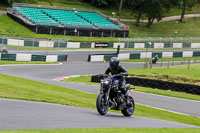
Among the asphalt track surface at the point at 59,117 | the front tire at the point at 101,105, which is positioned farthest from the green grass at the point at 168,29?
the front tire at the point at 101,105

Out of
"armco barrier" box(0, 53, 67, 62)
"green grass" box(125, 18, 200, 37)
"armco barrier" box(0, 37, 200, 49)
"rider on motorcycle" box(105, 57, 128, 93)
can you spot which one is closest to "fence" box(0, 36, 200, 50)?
"armco barrier" box(0, 37, 200, 49)

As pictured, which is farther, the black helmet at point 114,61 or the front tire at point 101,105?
the black helmet at point 114,61

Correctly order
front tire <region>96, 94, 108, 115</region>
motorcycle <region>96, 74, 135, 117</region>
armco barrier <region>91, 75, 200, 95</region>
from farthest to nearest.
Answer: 1. armco barrier <region>91, 75, 200, 95</region>
2. motorcycle <region>96, 74, 135, 117</region>
3. front tire <region>96, 94, 108, 115</region>

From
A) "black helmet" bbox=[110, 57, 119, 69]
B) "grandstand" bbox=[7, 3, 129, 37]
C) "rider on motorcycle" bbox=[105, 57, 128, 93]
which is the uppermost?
"grandstand" bbox=[7, 3, 129, 37]

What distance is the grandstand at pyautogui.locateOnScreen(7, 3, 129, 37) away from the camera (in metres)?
56.3

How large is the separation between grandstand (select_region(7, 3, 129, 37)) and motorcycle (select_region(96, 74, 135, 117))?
1681 inches

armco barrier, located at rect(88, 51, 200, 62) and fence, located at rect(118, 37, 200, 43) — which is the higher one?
fence, located at rect(118, 37, 200, 43)

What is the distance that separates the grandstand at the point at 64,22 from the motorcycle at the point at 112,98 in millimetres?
42701

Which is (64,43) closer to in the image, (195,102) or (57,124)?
(195,102)

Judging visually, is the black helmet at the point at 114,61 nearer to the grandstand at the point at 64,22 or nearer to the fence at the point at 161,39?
the grandstand at the point at 64,22

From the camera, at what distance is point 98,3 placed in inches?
2997

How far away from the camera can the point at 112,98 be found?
1305cm

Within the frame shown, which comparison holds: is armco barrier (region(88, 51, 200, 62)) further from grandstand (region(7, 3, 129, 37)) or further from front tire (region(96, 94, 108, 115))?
front tire (region(96, 94, 108, 115))

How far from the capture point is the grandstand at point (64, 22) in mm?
56344
